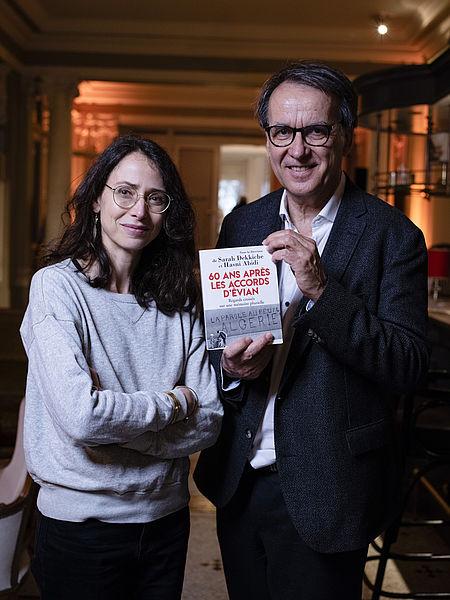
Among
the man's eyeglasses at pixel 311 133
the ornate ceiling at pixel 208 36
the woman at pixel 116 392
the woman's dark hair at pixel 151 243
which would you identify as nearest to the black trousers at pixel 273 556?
the woman at pixel 116 392

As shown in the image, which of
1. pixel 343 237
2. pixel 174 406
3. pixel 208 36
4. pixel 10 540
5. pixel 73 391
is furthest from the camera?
pixel 208 36

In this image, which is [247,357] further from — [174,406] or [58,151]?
[58,151]

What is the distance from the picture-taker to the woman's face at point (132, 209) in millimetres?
1535

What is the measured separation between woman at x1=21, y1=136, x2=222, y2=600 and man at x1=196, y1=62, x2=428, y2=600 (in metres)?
0.14

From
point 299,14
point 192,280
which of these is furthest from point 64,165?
point 192,280

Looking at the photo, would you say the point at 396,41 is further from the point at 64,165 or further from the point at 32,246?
the point at 32,246

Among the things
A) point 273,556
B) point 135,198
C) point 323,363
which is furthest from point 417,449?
point 135,198

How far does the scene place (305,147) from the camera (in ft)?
5.07

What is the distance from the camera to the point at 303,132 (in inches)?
61.1

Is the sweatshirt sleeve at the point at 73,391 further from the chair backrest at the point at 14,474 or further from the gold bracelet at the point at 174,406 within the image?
the chair backrest at the point at 14,474

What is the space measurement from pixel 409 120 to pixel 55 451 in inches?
205

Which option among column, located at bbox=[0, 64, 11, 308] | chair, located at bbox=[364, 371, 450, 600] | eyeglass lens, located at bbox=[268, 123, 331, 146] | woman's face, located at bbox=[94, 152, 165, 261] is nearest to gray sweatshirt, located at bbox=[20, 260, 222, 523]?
woman's face, located at bbox=[94, 152, 165, 261]

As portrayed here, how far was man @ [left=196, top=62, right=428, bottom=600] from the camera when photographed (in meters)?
1.50

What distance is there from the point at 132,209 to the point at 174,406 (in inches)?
15.2
